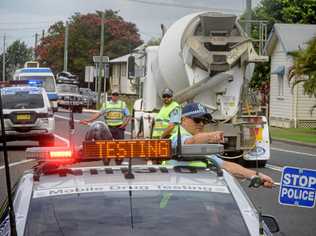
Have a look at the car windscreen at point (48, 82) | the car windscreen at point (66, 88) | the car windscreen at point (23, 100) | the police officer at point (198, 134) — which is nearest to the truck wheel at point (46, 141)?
the car windscreen at point (23, 100)

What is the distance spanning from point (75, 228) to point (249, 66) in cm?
1466

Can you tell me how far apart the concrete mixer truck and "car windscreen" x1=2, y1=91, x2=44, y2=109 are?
625 cm

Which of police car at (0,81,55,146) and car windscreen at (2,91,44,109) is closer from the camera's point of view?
police car at (0,81,55,146)

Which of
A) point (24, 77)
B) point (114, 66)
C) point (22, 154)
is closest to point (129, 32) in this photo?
point (114, 66)

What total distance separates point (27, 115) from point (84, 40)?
64.9 metres

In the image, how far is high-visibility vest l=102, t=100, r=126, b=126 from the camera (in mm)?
17672

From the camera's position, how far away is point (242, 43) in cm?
1844

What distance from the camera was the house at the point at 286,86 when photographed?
42.9 m

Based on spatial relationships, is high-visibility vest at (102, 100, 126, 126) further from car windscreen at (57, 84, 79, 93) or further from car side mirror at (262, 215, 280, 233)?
car windscreen at (57, 84, 79, 93)

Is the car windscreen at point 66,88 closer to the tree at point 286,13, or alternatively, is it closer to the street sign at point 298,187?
the tree at point 286,13

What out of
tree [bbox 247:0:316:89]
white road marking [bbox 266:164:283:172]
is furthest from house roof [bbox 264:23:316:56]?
white road marking [bbox 266:164:283:172]

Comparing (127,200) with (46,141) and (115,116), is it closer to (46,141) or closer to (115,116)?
(115,116)

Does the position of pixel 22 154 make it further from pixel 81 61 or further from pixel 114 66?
pixel 114 66

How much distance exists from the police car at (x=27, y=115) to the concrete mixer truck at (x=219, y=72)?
586 cm
